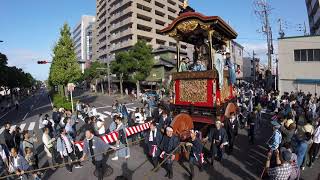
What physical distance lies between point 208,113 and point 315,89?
2334 centimetres

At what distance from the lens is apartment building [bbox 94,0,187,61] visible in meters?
67.6

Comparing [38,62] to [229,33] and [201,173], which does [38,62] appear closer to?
[229,33]

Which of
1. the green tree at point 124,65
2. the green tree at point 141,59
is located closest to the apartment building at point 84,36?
the green tree at point 124,65

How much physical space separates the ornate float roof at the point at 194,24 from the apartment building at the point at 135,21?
5152 cm

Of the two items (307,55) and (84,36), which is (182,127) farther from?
(84,36)

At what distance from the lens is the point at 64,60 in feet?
118

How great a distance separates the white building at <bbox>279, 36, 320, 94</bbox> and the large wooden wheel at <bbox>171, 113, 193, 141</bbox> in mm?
23697

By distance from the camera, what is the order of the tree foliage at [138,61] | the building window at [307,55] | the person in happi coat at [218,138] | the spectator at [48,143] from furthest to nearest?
the tree foliage at [138,61]
the building window at [307,55]
the spectator at [48,143]
the person in happi coat at [218,138]

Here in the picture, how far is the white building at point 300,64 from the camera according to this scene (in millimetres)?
31547

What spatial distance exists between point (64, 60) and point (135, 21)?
3381 centimetres

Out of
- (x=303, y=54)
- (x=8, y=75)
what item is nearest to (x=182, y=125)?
(x=303, y=54)

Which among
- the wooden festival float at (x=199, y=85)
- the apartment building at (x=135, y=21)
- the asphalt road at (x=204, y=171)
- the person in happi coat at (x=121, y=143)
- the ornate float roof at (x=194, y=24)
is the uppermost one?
the apartment building at (x=135, y=21)

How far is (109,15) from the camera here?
8088 cm

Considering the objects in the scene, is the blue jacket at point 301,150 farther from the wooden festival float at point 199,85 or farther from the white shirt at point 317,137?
the wooden festival float at point 199,85
